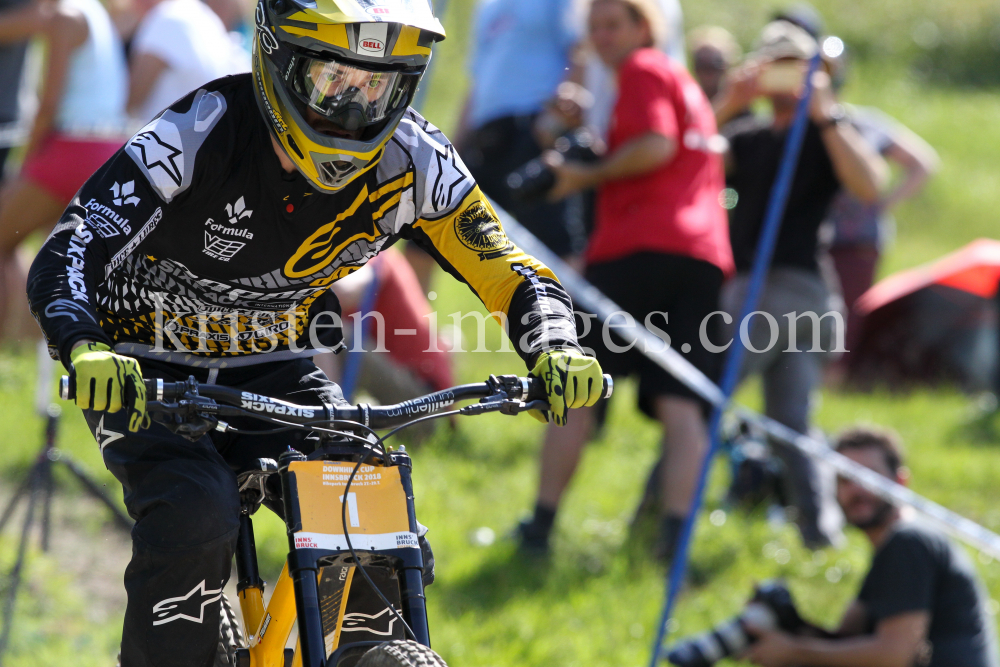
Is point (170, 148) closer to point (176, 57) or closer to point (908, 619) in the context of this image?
point (176, 57)

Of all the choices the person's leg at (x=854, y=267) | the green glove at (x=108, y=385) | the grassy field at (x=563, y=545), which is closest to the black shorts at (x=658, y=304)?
the grassy field at (x=563, y=545)

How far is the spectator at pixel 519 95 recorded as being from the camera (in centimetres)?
626

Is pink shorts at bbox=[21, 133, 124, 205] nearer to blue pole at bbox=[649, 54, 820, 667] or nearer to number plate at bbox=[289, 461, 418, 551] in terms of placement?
blue pole at bbox=[649, 54, 820, 667]

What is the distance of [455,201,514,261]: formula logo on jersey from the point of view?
3.20 m

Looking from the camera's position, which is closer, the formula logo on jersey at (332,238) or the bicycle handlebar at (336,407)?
the bicycle handlebar at (336,407)

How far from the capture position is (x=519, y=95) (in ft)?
20.7

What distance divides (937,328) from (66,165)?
682cm

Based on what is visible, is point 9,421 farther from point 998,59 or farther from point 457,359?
point 998,59

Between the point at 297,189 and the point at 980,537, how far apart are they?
3.62 m

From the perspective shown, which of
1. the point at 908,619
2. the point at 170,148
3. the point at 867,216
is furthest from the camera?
the point at 867,216

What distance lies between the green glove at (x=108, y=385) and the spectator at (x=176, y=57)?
3398mm

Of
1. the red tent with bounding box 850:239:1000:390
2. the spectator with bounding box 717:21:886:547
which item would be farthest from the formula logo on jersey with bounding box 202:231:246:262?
the red tent with bounding box 850:239:1000:390

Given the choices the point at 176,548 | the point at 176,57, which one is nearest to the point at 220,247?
the point at 176,548

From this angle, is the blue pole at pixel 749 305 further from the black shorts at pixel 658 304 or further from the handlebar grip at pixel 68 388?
the handlebar grip at pixel 68 388
